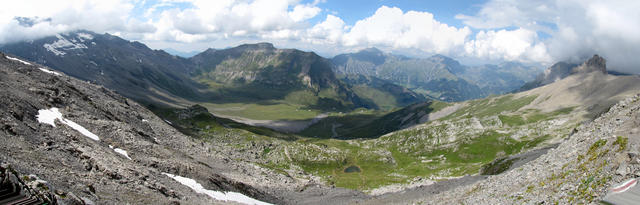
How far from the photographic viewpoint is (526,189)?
32156 mm

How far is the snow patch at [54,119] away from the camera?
2006 inches

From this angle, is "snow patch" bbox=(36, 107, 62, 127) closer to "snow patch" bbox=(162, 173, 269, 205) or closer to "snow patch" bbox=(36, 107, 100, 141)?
"snow patch" bbox=(36, 107, 100, 141)

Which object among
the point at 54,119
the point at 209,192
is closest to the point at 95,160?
the point at 209,192

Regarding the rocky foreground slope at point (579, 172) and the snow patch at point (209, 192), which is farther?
the snow patch at point (209, 192)

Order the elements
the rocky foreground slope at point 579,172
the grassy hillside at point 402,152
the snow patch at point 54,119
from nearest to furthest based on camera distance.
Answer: the rocky foreground slope at point 579,172 → the snow patch at point 54,119 → the grassy hillside at point 402,152

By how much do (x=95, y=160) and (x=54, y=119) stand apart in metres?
23.3

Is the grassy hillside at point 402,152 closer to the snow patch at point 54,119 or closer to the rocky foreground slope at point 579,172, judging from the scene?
the snow patch at point 54,119

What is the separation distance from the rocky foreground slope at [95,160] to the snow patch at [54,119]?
13cm

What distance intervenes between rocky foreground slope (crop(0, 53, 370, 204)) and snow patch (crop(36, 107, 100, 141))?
0.41 ft

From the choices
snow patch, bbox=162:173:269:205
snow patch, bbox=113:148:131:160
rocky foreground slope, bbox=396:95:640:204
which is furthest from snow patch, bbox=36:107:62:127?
rocky foreground slope, bbox=396:95:640:204

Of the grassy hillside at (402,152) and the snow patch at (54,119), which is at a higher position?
the snow patch at (54,119)

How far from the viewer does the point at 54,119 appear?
53.1 m

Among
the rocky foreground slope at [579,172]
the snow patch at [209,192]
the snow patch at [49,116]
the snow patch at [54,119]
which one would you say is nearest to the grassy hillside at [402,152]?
the snow patch at [209,192]

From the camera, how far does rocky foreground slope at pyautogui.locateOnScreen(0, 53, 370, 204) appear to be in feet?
97.0
